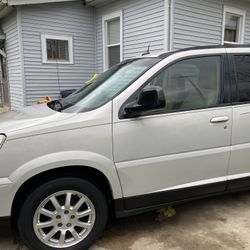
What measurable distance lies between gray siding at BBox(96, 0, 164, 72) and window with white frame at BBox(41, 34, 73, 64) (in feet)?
5.34

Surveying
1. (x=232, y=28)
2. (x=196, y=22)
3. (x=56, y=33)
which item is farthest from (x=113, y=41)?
(x=232, y=28)

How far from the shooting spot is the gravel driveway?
2.76m

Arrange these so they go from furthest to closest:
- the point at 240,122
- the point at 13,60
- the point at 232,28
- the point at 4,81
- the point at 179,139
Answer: the point at 4,81 < the point at 13,60 < the point at 232,28 < the point at 240,122 < the point at 179,139

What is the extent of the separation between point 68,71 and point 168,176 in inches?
318

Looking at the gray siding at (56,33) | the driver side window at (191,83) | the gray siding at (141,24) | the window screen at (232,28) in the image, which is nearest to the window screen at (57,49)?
the gray siding at (56,33)

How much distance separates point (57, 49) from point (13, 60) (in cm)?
162

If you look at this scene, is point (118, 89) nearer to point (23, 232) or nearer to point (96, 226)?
point (96, 226)

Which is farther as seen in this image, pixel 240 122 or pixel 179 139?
pixel 240 122

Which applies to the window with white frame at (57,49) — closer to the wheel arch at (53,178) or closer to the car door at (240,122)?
the car door at (240,122)

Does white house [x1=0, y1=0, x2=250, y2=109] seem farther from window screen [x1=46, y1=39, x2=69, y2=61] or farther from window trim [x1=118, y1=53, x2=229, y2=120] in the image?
window trim [x1=118, y1=53, x2=229, y2=120]

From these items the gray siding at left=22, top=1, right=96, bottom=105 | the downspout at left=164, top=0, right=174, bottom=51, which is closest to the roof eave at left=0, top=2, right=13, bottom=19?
the gray siding at left=22, top=1, right=96, bottom=105

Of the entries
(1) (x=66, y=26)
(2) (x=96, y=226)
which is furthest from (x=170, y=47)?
(2) (x=96, y=226)

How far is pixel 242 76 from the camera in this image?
307cm

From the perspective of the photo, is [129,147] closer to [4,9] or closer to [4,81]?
[4,9]
